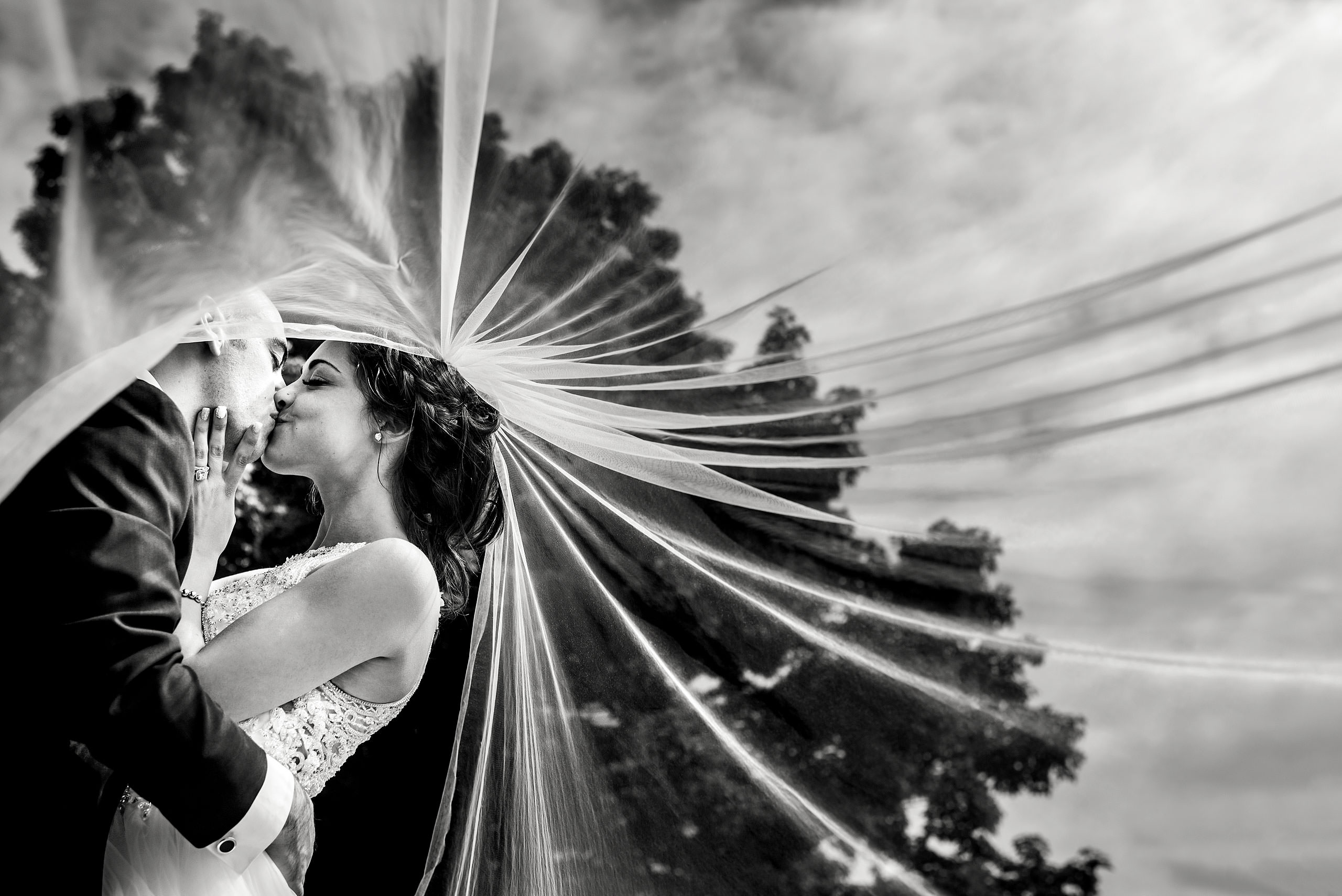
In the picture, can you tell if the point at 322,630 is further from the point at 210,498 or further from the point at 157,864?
the point at 157,864

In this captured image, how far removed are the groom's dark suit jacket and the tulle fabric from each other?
20 centimetres

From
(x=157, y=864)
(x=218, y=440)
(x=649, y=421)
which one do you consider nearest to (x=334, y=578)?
(x=218, y=440)

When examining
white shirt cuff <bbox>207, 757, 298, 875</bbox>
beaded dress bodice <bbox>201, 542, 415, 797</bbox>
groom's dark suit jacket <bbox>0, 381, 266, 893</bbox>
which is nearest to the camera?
groom's dark suit jacket <bbox>0, 381, 266, 893</bbox>

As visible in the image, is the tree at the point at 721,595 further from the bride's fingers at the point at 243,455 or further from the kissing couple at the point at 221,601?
the bride's fingers at the point at 243,455

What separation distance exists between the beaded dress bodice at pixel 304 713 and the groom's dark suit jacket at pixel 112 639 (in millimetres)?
378

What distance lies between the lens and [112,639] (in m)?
1.77

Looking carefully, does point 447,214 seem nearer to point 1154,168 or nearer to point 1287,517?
point 1154,168

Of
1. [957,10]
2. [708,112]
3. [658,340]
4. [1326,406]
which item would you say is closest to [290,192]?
[708,112]

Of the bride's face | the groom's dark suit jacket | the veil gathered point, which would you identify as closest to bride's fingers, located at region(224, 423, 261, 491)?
the bride's face

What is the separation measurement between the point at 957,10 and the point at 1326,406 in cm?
94

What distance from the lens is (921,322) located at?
2162mm

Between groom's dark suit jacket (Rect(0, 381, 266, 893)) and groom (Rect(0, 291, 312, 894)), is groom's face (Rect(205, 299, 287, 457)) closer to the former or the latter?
groom (Rect(0, 291, 312, 894))

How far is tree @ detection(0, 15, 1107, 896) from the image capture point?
159cm

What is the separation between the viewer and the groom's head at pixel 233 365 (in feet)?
6.95
